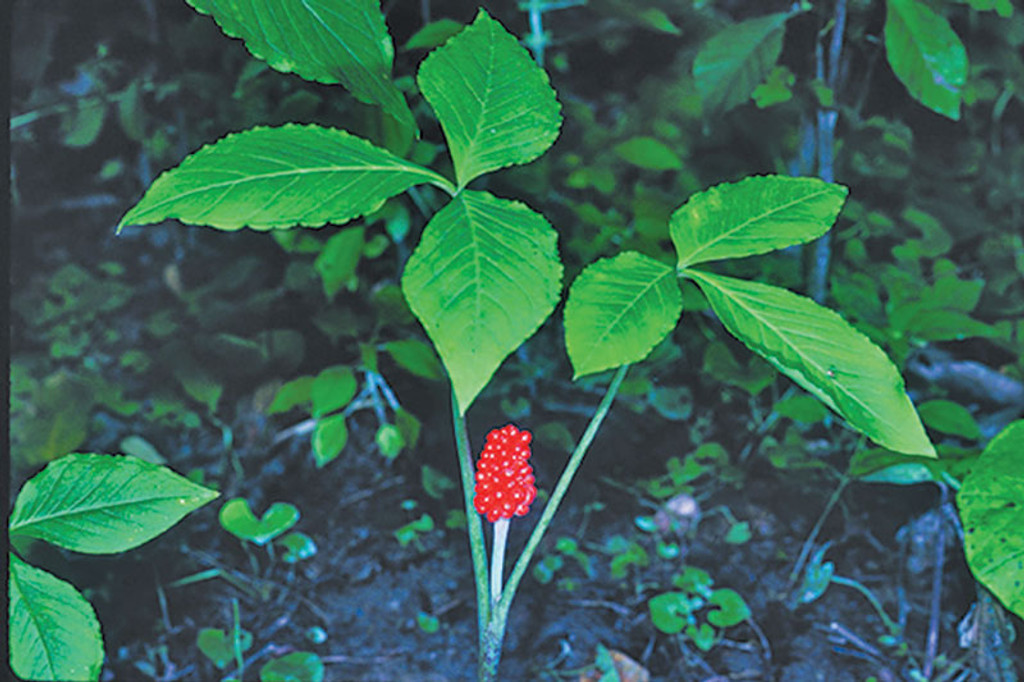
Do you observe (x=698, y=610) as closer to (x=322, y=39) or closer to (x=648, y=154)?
(x=648, y=154)

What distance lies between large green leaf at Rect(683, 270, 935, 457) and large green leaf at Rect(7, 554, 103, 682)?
61 cm

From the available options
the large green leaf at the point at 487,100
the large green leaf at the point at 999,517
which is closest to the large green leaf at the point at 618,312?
the large green leaf at the point at 487,100

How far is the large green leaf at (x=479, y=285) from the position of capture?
0.61 meters

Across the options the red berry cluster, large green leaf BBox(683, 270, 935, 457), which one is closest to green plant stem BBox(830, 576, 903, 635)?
large green leaf BBox(683, 270, 935, 457)

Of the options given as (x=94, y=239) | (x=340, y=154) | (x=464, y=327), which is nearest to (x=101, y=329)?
(x=94, y=239)

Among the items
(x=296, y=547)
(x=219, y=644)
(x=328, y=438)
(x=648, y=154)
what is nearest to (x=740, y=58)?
(x=648, y=154)

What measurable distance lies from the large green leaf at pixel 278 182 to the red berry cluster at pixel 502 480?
0.23 metres

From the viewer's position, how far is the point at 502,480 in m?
0.69

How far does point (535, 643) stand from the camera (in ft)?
3.06

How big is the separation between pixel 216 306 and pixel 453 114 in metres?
0.60

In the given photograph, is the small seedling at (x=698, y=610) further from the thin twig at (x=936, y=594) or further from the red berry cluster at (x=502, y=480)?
the red berry cluster at (x=502, y=480)

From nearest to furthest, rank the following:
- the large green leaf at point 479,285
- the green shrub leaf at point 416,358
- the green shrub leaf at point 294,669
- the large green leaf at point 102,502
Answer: the large green leaf at point 479,285 < the large green leaf at point 102,502 < the green shrub leaf at point 294,669 < the green shrub leaf at point 416,358

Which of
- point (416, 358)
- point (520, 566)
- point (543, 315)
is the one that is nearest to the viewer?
point (543, 315)

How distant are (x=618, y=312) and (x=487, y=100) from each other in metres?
0.22
